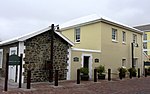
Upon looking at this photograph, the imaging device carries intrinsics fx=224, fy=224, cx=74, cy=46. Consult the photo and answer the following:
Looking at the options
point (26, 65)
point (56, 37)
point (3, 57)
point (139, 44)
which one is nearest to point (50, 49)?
point (56, 37)

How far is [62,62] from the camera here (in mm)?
17922

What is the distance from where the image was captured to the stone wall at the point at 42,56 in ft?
52.4

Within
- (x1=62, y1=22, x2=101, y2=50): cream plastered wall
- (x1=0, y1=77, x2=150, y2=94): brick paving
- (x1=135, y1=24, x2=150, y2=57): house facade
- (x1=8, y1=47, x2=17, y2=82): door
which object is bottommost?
(x1=0, y1=77, x2=150, y2=94): brick paving

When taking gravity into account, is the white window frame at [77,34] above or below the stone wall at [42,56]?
above

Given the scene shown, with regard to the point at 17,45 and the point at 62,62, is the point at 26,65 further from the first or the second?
the point at 62,62

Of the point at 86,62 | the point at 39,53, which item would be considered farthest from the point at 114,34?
the point at 39,53

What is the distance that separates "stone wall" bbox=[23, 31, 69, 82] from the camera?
16.0 m

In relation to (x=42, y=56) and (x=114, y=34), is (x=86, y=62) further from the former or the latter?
(x=42, y=56)

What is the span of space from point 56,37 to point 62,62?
206 cm

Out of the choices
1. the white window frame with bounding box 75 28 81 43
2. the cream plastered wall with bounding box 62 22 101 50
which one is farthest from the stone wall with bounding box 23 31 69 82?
the white window frame with bounding box 75 28 81 43

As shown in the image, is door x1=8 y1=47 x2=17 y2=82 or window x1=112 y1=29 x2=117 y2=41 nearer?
door x1=8 y1=47 x2=17 y2=82

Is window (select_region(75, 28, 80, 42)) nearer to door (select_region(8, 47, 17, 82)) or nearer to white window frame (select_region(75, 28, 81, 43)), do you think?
white window frame (select_region(75, 28, 81, 43))

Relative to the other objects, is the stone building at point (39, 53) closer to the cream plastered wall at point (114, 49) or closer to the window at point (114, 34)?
the cream plastered wall at point (114, 49)

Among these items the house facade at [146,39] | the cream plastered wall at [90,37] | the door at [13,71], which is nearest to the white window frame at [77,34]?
the cream plastered wall at [90,37]
